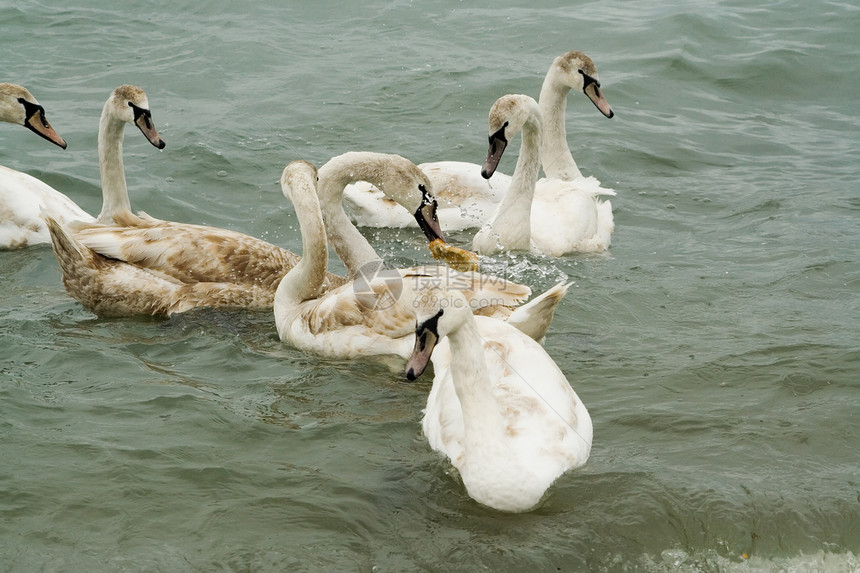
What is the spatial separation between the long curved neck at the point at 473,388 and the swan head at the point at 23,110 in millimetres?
5290

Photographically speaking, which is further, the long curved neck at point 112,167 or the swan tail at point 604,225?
the swan tail at point 604,225

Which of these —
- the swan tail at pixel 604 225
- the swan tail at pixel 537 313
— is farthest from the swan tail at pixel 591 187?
the swan tail at pixel 537 313

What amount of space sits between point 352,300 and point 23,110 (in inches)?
158

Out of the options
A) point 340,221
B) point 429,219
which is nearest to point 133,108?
point 340,221

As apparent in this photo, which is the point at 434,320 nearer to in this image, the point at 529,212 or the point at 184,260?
the point at 184,260

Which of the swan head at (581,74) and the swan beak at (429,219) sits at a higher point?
the swan head at (581,74)

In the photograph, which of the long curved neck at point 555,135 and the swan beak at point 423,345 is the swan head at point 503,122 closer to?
the long curved neck at point 555,135

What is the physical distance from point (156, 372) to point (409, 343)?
1528 mm

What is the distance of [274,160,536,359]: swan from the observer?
682 cm

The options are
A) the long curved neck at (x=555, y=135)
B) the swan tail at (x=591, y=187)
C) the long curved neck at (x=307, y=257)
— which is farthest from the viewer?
the long curved neck at (x=555, y=135)

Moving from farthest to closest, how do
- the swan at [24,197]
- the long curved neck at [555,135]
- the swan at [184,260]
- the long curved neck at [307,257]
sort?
the long curved neck at [555,135], the swan at [24,197], the swan at [184,260], the long curved neck at [307,257]

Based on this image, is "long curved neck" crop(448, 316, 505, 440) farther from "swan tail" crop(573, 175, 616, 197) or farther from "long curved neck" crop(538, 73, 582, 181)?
"long curved neck" crop(538, 73, 582, 181)

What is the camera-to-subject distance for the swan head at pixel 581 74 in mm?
10125

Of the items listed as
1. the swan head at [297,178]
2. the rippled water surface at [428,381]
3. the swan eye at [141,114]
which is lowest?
the rippled water surface at [428,381]
